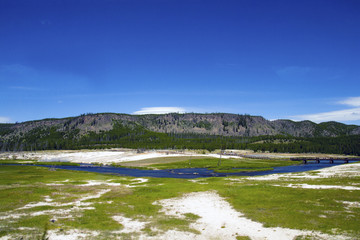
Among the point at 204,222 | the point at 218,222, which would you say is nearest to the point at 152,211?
the point at 204,222

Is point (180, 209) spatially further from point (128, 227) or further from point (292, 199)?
point (292, 199)

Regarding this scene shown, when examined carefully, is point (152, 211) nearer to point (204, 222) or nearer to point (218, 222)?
point (204, 222)

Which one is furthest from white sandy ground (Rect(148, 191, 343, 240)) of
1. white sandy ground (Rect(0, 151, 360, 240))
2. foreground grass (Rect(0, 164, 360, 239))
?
foreground grass (Rect(0, 164, 360, 239))

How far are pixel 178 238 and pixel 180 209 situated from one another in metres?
10.9

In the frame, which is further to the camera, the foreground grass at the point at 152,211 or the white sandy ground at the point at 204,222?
the foreground grass at the point at 152,211

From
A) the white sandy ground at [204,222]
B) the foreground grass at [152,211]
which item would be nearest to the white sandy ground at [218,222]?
the white sandy ground at [204,222]

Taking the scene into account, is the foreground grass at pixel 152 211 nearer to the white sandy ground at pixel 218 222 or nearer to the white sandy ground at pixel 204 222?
the white sandy ground at pixel 204 222

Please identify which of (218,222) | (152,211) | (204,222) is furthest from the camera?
(152,211)

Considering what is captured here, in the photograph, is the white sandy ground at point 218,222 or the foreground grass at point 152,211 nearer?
the white sandy ground at point 218,222

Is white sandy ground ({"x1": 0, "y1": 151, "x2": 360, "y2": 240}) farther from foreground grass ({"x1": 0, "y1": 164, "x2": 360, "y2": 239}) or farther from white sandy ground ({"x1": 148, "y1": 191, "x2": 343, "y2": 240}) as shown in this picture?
foreground grass ({"x1": 0, "y1": 164, "x2": 360, "y2": 239})

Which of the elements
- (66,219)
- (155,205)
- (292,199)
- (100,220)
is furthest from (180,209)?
(292,199)

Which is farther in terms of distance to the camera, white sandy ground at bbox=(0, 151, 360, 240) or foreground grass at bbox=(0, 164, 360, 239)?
foreground grass at bbox=(0, 164, 360, 239)

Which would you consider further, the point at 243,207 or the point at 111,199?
the point at 111,199

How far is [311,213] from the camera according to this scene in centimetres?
2939
